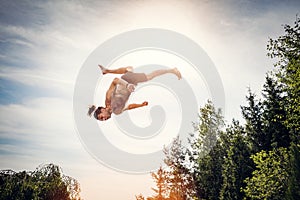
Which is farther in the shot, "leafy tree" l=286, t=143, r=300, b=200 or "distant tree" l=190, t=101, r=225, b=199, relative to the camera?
"distant tree" l=190, t=101, r=225, b=199

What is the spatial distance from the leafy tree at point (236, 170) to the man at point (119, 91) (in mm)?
17640

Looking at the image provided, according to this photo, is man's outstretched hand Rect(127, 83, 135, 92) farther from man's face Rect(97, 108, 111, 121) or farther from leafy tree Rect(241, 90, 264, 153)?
leafy tree Rect(241, 90, 264, 153)

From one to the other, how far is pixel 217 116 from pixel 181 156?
6832 millimetres

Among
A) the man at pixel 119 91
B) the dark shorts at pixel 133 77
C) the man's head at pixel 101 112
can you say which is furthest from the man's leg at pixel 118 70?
the man's head at pixel 101 112

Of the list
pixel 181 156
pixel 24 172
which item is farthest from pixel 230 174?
pixel 24 172

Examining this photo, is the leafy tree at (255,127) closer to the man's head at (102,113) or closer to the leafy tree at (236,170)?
the leafy tree at (236,170)

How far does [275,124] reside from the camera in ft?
74.2

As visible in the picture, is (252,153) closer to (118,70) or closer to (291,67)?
(291,67)

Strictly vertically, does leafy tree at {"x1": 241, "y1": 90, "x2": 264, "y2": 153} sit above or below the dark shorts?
above

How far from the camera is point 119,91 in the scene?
7.09 m

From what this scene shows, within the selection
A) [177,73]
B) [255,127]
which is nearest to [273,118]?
[255,127]

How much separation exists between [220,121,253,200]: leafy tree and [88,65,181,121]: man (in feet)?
57.9

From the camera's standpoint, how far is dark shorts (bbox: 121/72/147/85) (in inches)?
278

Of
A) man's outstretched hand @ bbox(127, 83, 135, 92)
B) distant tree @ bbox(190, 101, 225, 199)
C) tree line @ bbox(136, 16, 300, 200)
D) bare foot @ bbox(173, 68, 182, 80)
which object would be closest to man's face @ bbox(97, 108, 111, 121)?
man's outstretched hand @ bbox(127, 83, 135, 92)
